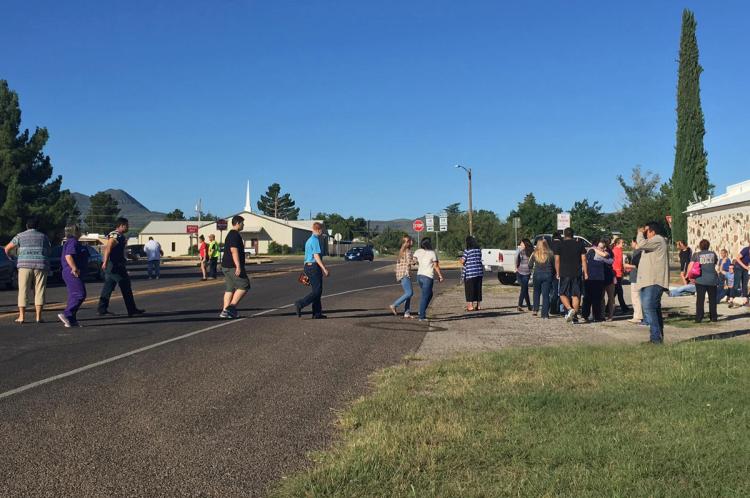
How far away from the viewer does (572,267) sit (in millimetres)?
14242

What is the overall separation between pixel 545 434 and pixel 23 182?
179 feet

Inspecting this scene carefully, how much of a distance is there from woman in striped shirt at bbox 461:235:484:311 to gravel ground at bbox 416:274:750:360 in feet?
1.18

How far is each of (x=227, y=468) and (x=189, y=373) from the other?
351cm

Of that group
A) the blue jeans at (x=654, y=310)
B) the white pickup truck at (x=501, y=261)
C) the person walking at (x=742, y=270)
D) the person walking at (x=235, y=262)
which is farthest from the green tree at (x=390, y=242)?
the blue jeans at (x=654, y=310)

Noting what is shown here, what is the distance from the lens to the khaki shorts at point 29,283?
1265 cm

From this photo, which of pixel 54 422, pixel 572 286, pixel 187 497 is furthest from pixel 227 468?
pixel 572 286

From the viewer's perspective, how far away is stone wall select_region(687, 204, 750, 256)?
25.6 meters

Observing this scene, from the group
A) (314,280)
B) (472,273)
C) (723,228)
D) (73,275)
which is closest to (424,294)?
(314,280)

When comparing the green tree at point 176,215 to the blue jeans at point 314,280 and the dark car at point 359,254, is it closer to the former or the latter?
the dark car at point 359,254

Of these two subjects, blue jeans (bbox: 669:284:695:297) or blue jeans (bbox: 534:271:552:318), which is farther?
blue jeans (bbox: 669:284:695:297)

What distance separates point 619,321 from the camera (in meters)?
15.0

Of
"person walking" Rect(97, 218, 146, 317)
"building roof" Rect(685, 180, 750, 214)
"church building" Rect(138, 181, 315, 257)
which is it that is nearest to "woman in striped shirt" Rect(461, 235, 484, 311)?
"person walking" Rect(97, 218, 146, 317)

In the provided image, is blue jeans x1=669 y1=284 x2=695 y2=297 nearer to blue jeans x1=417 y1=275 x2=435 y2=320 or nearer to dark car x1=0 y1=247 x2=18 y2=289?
blue jeans x1=417 y1=275 x2=435 y2=320

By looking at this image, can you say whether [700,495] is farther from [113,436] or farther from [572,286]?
[572,286]
